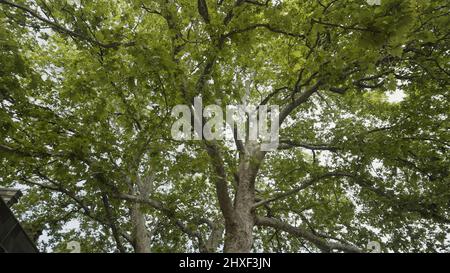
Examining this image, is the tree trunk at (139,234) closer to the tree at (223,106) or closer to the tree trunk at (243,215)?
the tree at (223,106)

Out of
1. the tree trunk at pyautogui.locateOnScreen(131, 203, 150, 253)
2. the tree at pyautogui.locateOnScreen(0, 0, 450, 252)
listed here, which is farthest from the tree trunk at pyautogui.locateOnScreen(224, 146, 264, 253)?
the tree trunk at pyautogui.locateOnScreen(131, 203, 150, 253)

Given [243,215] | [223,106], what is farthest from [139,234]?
[223,106]

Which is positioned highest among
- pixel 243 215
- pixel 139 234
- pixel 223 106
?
pixel 223 106

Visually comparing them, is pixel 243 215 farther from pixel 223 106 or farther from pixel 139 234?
pixel 139 234

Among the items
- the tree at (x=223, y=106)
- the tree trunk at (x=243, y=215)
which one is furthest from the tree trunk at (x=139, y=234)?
the tree trunk at (x=243, y=215)

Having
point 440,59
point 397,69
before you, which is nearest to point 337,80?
point 440,59

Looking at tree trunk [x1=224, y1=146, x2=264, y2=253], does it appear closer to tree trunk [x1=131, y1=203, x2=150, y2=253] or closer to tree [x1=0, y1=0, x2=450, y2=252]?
tree [x1=0, y1=0, x2=450, y2=252]

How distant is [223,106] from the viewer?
779 cm

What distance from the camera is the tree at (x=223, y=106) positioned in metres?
5.63

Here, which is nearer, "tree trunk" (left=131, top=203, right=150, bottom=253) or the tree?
the tree

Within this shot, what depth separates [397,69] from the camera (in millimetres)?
8672

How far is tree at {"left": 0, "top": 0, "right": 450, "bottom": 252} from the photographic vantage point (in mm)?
5633

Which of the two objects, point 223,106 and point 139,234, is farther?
point 139,234
